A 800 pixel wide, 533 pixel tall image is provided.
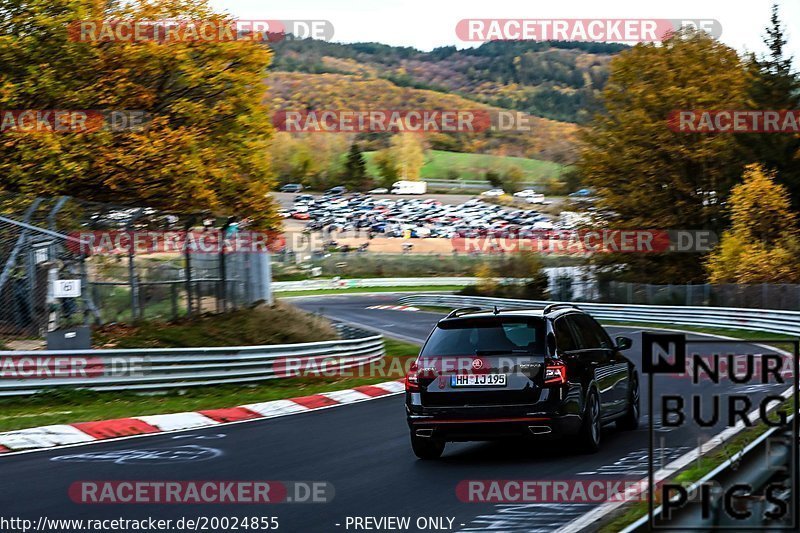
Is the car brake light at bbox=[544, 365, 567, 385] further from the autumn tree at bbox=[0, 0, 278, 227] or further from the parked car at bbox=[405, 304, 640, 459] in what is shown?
the autumn tree at bbox=[0, 0, 278, 227]

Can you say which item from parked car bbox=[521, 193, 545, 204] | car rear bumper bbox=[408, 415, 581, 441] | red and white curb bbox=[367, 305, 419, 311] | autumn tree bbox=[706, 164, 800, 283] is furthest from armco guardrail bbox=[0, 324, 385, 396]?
parked car bbox=[521, 193, 545, 204]

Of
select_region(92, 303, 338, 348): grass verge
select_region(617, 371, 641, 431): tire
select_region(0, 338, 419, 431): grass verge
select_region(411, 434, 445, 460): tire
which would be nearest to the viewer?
select_region(411, 434, 445, 460): tire

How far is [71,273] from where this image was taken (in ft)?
63.3

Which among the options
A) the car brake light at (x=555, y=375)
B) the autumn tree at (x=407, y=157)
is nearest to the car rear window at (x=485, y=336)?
the car brake light at (x=555, y=375)

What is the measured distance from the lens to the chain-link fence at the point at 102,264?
18703 mm

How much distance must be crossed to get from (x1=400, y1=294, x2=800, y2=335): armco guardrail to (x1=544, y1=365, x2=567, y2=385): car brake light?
70.8 ft

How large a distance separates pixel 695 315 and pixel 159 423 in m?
30.8

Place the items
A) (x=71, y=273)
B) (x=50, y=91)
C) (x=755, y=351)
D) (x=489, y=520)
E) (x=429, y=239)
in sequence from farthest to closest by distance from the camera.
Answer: (x=429, y=239) < (x=755, y=351) < (x=50, y=91) < (x=71, y=273) < (x=489, y=520)

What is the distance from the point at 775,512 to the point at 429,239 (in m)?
98.6

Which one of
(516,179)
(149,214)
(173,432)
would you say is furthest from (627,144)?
(516,179)

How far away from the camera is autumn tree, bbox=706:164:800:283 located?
1767 inches

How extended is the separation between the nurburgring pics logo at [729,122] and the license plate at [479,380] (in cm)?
4251

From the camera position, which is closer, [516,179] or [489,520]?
[489,520]

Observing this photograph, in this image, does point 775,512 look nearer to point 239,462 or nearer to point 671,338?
point 671,338
